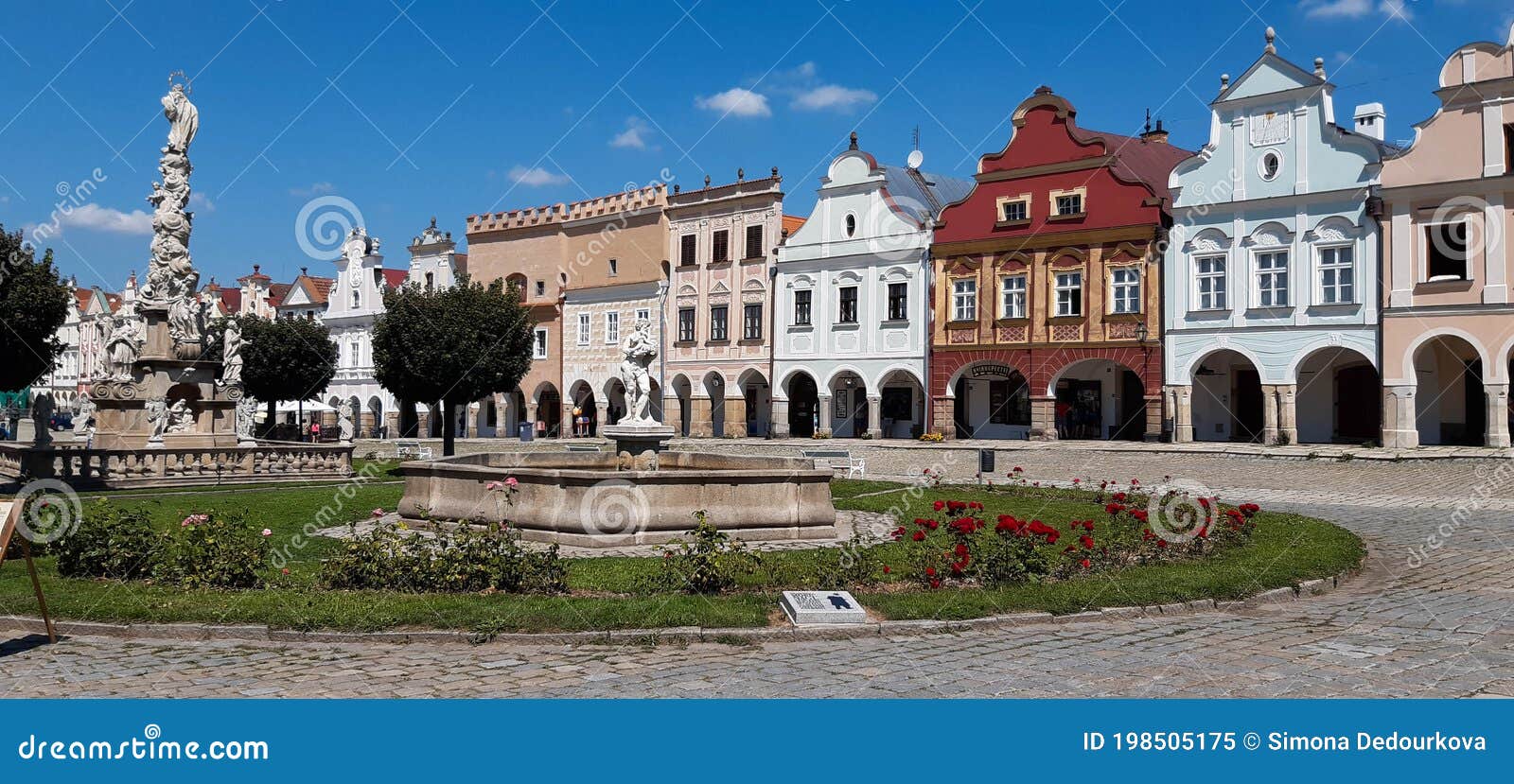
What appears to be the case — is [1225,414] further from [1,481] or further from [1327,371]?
[1,481]

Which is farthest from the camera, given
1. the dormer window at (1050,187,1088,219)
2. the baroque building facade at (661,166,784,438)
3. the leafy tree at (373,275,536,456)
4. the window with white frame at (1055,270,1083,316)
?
the baroque building facade at (661,166,784,438)

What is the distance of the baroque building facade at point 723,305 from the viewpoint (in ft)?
161

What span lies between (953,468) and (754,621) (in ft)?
73.3

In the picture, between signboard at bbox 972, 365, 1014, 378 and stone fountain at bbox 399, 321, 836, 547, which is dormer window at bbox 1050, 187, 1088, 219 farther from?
stone fountain at bbox 399, 321, 836, 547

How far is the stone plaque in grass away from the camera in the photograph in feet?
28.8

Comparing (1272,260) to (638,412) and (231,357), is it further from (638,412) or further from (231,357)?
(231,357)

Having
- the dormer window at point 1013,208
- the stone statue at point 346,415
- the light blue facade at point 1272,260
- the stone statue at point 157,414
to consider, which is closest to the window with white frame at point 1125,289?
the light blue facade at point 1272,260

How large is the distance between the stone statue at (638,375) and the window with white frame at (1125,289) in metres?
24.4

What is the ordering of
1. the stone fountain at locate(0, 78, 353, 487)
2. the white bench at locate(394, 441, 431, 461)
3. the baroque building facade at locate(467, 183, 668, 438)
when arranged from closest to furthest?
the stone fountain at locate(0, 78, 353, 487)
the white bench at locate(394, 441, 431, 461)
the baroque building facade at locate(467, 183, 668, 438)

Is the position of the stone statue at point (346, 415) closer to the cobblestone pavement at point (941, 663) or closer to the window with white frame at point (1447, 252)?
the window with white frame at point (1447, 252)

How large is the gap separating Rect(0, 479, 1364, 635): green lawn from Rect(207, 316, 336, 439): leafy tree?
3933cm

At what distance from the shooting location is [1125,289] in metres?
39.1

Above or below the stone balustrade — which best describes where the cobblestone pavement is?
below

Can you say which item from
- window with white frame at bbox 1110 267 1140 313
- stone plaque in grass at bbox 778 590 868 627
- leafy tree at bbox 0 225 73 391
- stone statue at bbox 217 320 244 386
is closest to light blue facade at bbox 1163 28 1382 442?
window with white frame at bbox 1110 267 1140 313
